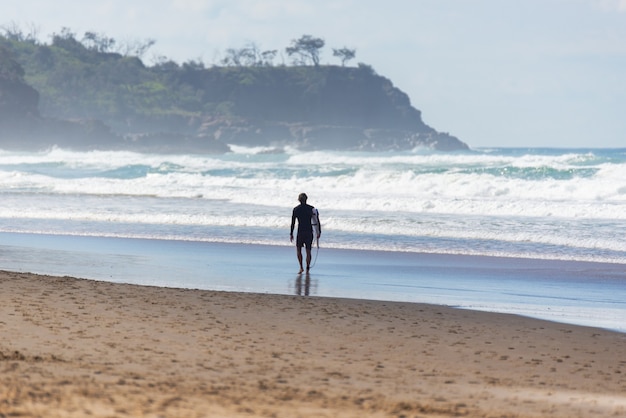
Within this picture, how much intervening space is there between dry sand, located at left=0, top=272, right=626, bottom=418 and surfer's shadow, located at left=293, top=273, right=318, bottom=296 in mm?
792

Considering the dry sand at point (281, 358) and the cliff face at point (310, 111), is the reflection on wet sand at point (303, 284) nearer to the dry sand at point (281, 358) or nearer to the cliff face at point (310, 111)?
the dry sand at point (281, 358)

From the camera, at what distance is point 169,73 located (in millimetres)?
148125

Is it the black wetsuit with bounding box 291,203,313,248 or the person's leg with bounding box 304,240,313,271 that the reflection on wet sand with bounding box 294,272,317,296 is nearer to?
the person's leg with bounding box 304,240,313,271

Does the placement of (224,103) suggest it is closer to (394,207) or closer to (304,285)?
(394,207)

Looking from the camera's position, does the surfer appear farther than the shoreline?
Yes

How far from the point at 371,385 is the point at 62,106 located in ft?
420

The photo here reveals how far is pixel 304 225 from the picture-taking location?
1397 cm

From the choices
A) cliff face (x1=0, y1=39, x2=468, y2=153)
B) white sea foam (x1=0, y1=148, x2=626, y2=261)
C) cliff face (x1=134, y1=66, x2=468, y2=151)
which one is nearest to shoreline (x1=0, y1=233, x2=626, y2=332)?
white sea foam (x1=0, y1=148, x2=626, y2=261)

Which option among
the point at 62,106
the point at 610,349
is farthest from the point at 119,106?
the point at 610,349

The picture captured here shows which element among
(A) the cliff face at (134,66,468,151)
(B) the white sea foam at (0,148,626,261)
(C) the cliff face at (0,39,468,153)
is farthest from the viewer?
(A) the cliff face at (134,66,468,151)

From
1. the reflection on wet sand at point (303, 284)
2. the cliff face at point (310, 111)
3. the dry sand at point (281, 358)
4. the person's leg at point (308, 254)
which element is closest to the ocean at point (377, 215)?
the reflection on wet sand at point (303, 284)

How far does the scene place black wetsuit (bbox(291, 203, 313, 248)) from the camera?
13.8 m

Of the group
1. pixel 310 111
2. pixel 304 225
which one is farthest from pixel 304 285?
pixel 310 111

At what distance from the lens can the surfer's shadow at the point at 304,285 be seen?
1142 centimetres
